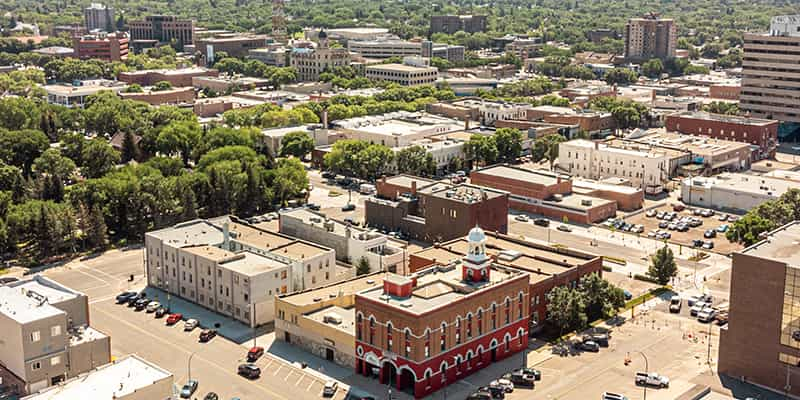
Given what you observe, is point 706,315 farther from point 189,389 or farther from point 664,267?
point 189,389

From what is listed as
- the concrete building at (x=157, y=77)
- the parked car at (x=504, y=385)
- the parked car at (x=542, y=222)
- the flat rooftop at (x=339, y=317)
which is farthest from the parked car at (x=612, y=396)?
the concrete building at (x=157, y=77)

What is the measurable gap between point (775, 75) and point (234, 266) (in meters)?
102

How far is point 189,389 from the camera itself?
53.0 metres

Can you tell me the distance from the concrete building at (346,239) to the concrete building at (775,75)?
8543 cm

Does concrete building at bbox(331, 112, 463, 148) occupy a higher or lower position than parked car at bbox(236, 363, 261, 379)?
higher

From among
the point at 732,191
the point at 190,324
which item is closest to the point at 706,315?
the point at 732,191

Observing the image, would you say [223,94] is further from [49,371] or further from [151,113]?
[49,371]

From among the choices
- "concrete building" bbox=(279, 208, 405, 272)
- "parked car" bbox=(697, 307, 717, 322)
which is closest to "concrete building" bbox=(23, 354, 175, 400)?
"concrete building" bbox=(279, 208, 405, 272)

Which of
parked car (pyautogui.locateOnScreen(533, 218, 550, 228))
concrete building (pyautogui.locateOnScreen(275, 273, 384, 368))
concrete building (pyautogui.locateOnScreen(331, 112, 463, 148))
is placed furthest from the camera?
concrete building (pyautogui.locateOnScreen(331, 112, 463, 148))

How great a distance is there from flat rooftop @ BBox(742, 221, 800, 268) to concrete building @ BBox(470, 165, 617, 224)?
34137 mm

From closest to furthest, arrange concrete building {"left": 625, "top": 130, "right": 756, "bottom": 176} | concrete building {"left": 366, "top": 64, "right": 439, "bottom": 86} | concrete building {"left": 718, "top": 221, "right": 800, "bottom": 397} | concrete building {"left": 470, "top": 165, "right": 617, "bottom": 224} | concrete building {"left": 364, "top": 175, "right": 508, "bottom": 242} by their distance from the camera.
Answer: concrete building {"left": 718, "top": 221, "right": 800, "bottom": 397}
concrete building {"left": 364, "top": 175, "right": 508, "bottom": 242}
concrete building {"left": 470, "top": 165, "right": 617, "bottom": 224}
concrete building {"left": 625, "top": 130, "right": 756, "bottom": 176}
concrete building {"left": 366, "top": 64, "right": 439, "bottom": 86}

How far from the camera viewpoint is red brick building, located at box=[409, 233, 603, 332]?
62.2 metres

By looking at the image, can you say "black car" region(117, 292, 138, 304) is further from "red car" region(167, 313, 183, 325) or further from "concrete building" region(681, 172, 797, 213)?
"concrete building" region(681, 172, 797, 213)

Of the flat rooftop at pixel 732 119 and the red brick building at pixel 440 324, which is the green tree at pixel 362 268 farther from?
the flat rooftop at pixel 732 119
